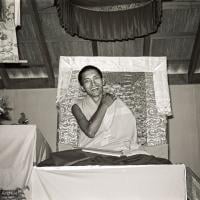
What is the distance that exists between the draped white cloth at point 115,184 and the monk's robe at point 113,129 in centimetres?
68

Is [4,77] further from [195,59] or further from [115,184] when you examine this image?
[115,184]

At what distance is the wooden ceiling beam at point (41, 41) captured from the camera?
Answer: 458cm

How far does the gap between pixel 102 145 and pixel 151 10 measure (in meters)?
1.67

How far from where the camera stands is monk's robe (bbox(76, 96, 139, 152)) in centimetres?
327

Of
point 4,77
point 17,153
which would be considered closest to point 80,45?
point 4,77

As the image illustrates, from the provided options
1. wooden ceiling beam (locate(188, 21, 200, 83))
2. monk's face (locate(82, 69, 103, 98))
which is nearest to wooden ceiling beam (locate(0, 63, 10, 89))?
monk's face (locate(82, 69, 103, 98))

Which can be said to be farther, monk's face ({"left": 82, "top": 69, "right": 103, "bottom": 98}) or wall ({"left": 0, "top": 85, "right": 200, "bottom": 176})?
wall ({"left": 0, "top": 85, "right": 200, "bottom": 176})

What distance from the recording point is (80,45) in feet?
16.8

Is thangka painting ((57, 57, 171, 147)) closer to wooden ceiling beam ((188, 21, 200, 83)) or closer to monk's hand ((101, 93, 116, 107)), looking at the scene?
monk's hand ((101, 93, 116, 107))

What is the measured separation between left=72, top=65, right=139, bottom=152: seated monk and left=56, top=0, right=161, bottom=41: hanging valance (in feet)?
3.09

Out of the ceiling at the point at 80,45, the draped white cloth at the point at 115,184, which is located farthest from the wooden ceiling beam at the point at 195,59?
the draped white cloth at the point at 115,184

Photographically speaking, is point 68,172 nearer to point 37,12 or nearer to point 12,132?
point 12,132

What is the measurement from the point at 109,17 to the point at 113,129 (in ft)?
5.13

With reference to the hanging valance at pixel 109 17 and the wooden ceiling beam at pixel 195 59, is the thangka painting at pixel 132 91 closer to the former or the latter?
the hanging valance at pixel 109 17
